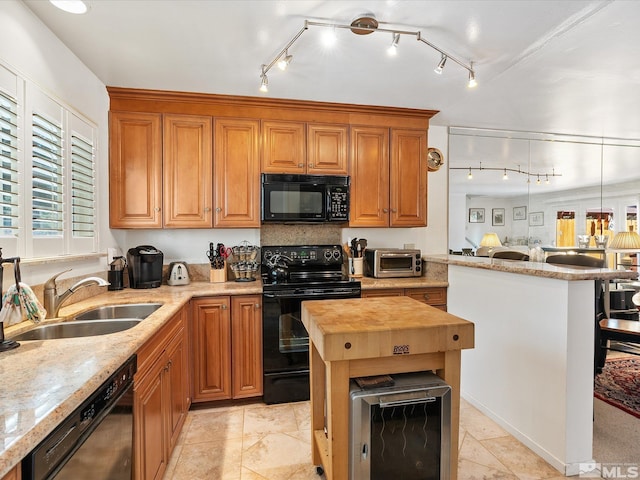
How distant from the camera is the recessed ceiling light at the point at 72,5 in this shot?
1.66m

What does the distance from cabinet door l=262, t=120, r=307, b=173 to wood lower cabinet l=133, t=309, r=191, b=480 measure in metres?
1.44

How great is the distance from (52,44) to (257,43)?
3.84 feet

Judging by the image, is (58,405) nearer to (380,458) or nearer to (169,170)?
(380,458)

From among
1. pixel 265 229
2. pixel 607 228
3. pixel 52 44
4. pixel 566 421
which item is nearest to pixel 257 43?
pixel 52 44

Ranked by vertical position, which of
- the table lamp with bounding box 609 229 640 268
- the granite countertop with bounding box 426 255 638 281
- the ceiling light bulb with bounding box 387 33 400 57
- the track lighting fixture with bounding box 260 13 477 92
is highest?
the track lighting fixture with bounding box 260 13 477 92

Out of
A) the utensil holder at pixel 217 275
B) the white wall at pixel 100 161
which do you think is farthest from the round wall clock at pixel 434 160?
the utensil holder at pixel 217 275

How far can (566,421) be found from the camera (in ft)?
6.05

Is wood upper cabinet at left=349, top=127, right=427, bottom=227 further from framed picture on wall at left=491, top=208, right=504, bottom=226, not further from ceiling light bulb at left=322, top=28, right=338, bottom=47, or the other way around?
framed picture on wall at left=491, top=208, right=504, bottom=226

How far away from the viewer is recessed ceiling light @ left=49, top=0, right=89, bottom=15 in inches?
65.5

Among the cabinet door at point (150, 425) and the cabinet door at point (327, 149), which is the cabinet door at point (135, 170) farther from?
the cabinet door at point (150, 425)

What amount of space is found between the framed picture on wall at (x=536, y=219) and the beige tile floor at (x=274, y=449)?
272cm

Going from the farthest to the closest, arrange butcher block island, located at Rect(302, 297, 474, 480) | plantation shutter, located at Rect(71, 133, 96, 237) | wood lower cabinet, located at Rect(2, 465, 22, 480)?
plantation shutter, located at Rect(71, 133, 96, 237), butcher block island, located at Rect(302, 297, 474, 480), wood lower cabinet, located at Rect(2, 465, 22, 480)

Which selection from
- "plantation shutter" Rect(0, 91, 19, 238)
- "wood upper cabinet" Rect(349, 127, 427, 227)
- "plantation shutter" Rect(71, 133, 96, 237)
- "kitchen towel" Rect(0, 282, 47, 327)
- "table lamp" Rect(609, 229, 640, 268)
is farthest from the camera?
"table lamp" Rect(609, 229, 640, 268)

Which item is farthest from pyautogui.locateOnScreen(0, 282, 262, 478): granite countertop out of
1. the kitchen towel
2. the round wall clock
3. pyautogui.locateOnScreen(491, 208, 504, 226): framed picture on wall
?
pyautogui.locateOnScreen(491, 208, 504, 226): framed picture on wall
